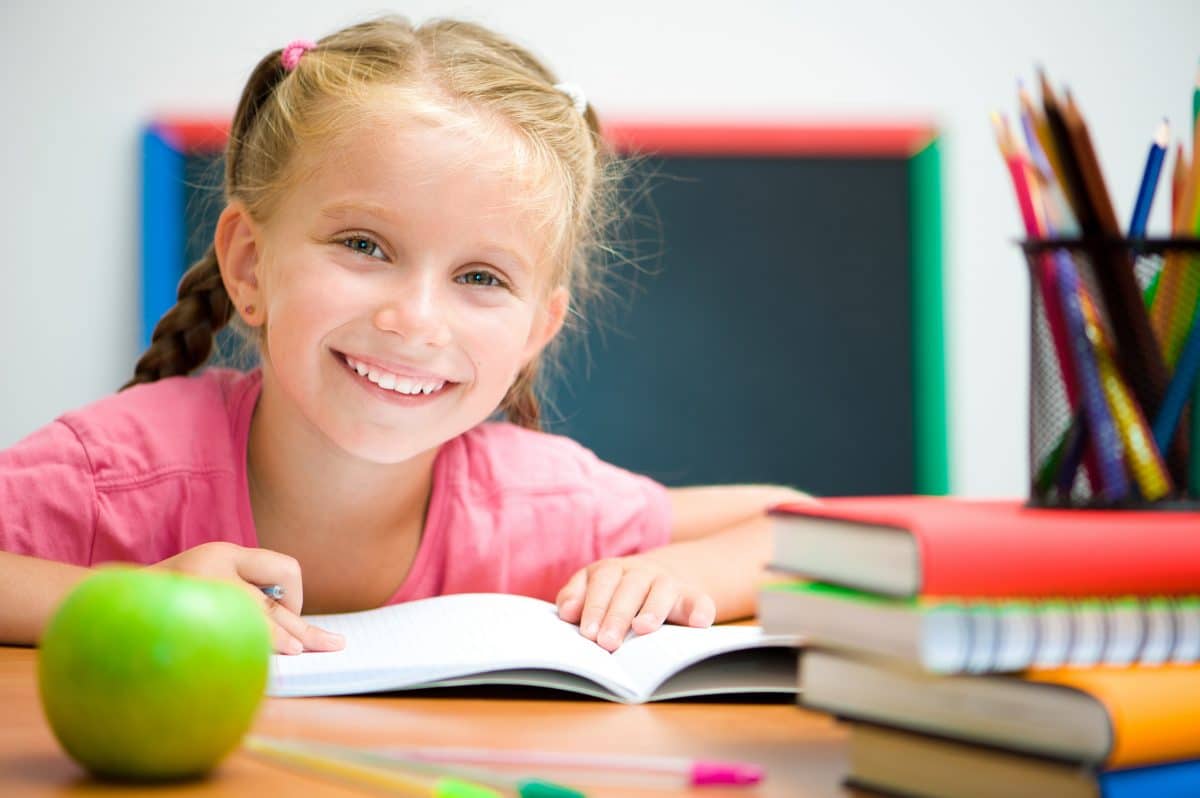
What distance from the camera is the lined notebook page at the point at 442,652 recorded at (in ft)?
2.04

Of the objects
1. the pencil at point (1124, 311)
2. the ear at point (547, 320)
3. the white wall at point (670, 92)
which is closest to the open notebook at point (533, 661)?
the pencil at point (1124, 311)

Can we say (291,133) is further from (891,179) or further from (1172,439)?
(891,179)

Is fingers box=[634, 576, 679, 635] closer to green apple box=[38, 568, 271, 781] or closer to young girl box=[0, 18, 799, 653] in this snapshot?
young girl box=[0, 18, 799, 653]

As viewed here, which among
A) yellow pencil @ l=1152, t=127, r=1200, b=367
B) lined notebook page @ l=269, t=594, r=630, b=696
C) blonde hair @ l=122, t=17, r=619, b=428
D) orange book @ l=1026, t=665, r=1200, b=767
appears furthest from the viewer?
blonde hair @ l=122, t=17, r=619, b=428

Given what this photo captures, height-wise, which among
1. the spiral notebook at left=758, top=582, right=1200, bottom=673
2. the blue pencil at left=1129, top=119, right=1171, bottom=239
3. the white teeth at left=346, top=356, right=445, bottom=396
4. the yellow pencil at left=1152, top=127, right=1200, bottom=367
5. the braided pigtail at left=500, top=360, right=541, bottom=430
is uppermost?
the blue pencil at left=1129, top=119, right=1171, bottom=239

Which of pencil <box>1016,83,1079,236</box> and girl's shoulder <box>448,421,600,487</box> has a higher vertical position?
pencil <box>1016,83,1079,236</box>

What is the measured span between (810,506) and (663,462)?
1652 millimetres

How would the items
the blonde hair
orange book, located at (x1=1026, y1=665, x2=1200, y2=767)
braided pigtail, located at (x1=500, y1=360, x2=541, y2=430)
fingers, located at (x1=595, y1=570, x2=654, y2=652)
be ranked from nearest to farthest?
1. orange book, located at (x1=1026, y1=665, x2=1200, y2=767)
2. fingers, located at (x1=595, y1=570, x2=654, y2=652)
3. the blonde hair
4. braided pigtail, located at (x1=500, y1=360, x2=541, y2=430)

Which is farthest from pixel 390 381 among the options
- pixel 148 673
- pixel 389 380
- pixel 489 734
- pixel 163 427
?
pixel 148 673

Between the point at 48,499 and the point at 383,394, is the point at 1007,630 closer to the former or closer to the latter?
the point at 383,394

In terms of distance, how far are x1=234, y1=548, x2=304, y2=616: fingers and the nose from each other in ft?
0.79

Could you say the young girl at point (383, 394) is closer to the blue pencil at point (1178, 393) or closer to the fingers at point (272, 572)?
the fingers at point (272, 572)

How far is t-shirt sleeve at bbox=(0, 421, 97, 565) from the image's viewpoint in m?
0.94

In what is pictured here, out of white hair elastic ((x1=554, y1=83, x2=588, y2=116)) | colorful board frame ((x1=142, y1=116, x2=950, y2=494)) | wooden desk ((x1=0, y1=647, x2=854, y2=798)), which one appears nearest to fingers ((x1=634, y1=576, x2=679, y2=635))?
wooden desk ((x1=0, y1=647, x2=854, y2=798))
